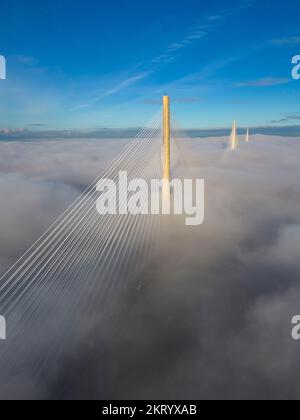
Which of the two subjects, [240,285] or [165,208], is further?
[240,285]

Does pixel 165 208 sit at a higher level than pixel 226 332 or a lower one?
higher

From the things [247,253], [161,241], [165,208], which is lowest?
[247,253]

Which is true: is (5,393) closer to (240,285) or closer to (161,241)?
(161,241)

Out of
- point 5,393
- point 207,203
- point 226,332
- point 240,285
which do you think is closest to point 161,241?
point 240,285

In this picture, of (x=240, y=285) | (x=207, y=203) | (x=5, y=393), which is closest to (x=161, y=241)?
(x=240, y=285)
